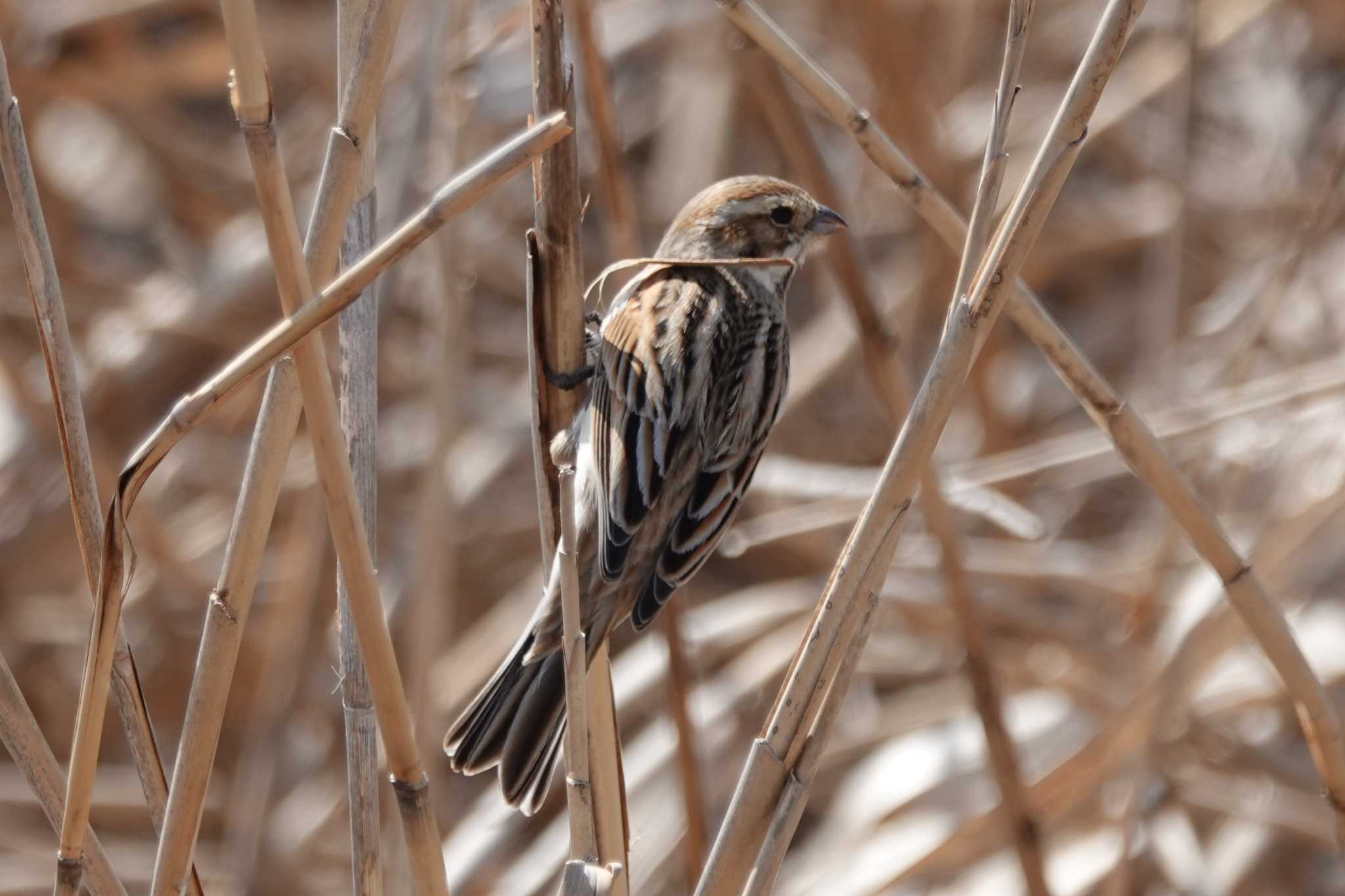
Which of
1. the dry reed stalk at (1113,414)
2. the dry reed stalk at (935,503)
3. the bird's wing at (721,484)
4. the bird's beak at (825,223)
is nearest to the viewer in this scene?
the dry reed stalk at (1113,414)

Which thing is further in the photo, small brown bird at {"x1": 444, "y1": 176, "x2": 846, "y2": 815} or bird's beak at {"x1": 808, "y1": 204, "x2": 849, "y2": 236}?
bird's beak at {"x1": 808, "y1": 204, "x2": 849, "y2": 236}

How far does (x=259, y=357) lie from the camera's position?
1.29m

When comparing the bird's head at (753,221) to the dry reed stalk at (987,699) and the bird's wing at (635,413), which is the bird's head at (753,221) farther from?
the dry reed stalk at (987,699)

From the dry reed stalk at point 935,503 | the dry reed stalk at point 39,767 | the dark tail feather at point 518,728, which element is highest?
the dry reed stalk at point 935,503

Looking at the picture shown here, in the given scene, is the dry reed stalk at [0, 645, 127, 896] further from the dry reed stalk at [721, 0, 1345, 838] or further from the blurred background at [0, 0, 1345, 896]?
the blurred background at [0, 0, 1345, 896]

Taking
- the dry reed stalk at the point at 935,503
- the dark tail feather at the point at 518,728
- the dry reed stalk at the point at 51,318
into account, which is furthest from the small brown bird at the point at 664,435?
the dry reed stalk at the point at 51,318

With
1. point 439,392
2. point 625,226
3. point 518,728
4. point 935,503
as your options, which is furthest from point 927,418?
point 439,392

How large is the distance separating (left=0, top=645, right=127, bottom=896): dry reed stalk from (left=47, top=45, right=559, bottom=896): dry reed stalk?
19 cm

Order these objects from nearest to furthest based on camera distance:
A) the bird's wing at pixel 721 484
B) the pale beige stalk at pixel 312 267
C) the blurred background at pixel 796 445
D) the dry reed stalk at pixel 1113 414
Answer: the pale beige stalk at pixel 312 267 < the dry reed stalk at pixel 1113 414 < the bird's wing at pixel 721 484 < the blurred background at pixel 796 445

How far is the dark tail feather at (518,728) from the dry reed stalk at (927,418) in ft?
1.75

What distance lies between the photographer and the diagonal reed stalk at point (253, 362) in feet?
4.18

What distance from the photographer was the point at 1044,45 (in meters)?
4.97

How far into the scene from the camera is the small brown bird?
81.0 inches

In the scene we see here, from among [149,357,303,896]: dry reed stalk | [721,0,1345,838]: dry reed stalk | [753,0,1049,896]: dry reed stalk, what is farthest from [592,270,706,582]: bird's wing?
[149,357,303,896]: dry reed stalk
